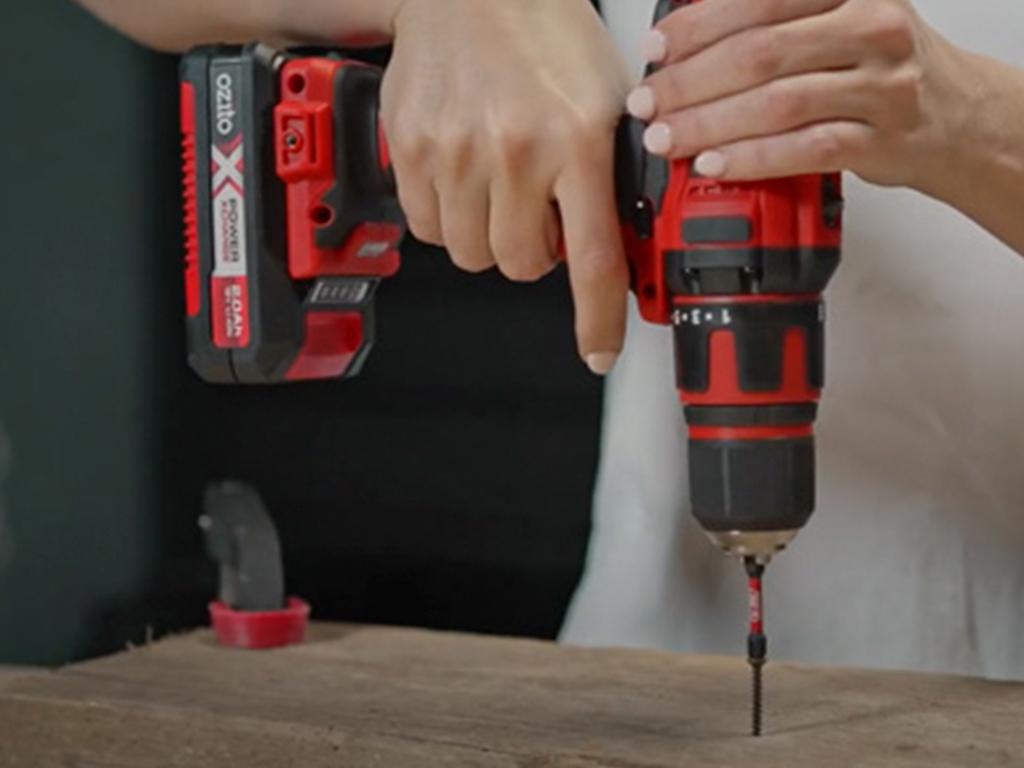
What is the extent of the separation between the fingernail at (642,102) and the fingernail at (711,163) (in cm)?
5

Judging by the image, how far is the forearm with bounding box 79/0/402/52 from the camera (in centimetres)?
135

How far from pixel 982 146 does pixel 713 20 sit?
0.21 meters

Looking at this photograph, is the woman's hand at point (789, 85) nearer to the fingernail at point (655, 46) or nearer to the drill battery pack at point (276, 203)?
the fingernail at point (655, 46)

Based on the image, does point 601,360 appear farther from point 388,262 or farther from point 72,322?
point 72,322

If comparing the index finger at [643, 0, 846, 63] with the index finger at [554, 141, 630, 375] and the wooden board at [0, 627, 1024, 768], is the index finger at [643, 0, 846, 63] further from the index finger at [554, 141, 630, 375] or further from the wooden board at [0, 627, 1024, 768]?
the wooden board at [0, 627, 1024, 768]

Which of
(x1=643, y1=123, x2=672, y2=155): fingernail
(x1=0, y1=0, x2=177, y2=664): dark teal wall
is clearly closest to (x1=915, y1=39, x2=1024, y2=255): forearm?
(x1=643, y1=123, x2=672, y2=155): fingernail

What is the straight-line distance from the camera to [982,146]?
1.16 m

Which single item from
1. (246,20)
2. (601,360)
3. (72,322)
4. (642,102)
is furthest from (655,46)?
(72,322)

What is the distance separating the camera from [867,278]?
147 centimetres

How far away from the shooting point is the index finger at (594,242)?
1133mm

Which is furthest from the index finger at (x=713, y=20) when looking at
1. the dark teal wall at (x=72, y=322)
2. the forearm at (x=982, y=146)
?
the dark teal wall at (x=72, y=322)

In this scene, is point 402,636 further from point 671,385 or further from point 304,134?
point 304,134

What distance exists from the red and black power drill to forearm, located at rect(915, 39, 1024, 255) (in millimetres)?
86

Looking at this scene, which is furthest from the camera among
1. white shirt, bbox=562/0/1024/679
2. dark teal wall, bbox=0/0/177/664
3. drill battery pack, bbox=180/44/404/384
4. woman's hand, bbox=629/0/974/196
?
dark teal wall, bbox=0/0/177/664
